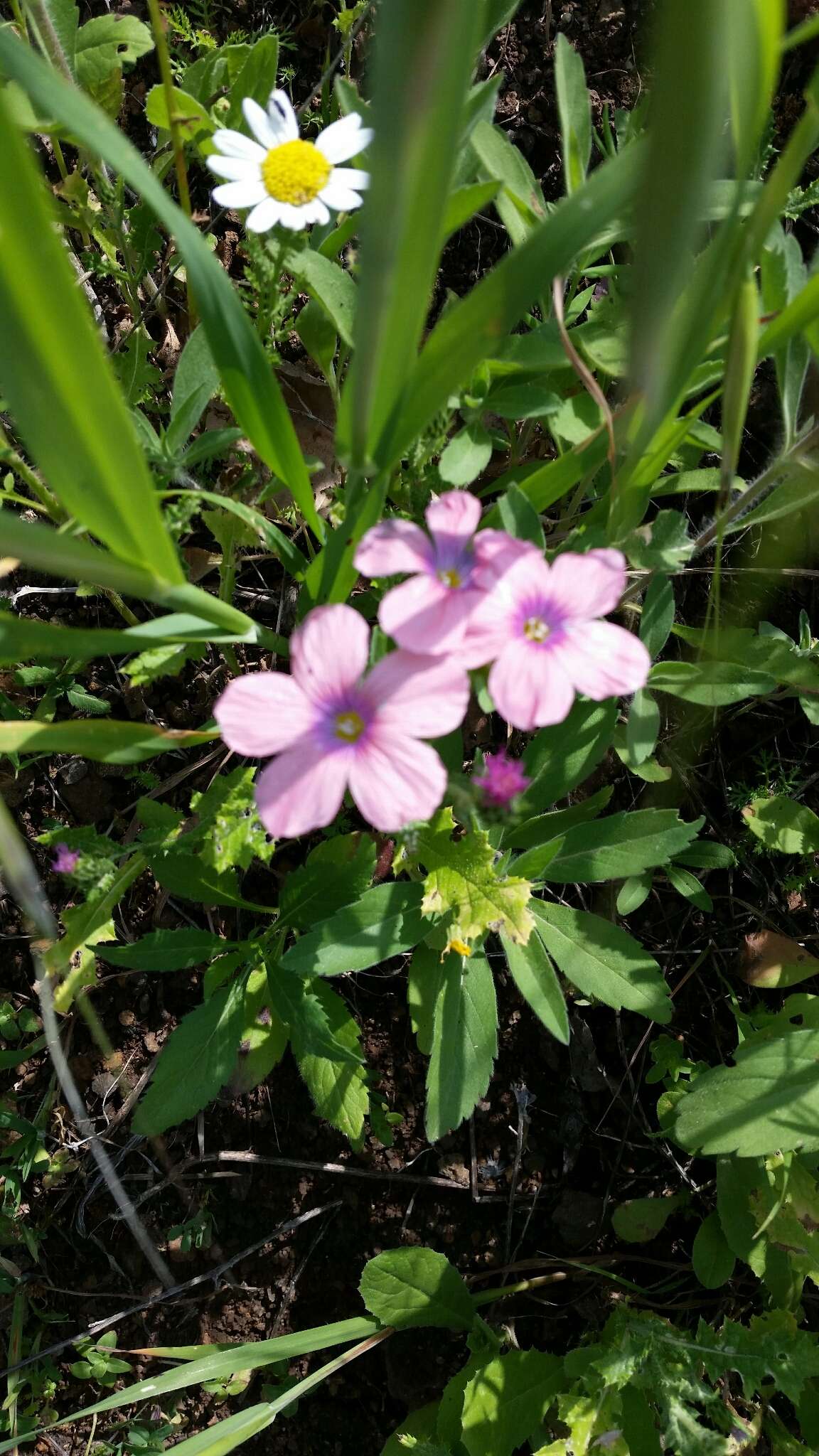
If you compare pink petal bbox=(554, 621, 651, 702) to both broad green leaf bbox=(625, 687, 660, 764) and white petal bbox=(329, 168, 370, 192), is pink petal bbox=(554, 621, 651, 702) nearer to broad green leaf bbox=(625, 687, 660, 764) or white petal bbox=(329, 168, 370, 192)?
broad green leaf bbox=(625, 687, 660, 764)

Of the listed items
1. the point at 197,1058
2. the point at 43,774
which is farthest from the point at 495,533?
the point at 43,774

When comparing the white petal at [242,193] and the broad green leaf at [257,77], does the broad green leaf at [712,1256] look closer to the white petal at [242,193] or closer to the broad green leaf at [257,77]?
the white petal at [242,193]

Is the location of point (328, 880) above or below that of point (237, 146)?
below

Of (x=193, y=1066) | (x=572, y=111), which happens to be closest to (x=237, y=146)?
(x=572, y=111)

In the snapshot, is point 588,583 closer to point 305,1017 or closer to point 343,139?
point 305,1017

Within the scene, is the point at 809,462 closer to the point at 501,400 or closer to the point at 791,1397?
the point at 501,400

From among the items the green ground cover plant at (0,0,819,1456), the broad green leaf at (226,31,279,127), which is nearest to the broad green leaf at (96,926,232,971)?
the green ground cover plant at (0,0,819,1456)

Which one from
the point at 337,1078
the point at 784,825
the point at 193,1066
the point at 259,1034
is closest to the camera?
the point at 193,1066
